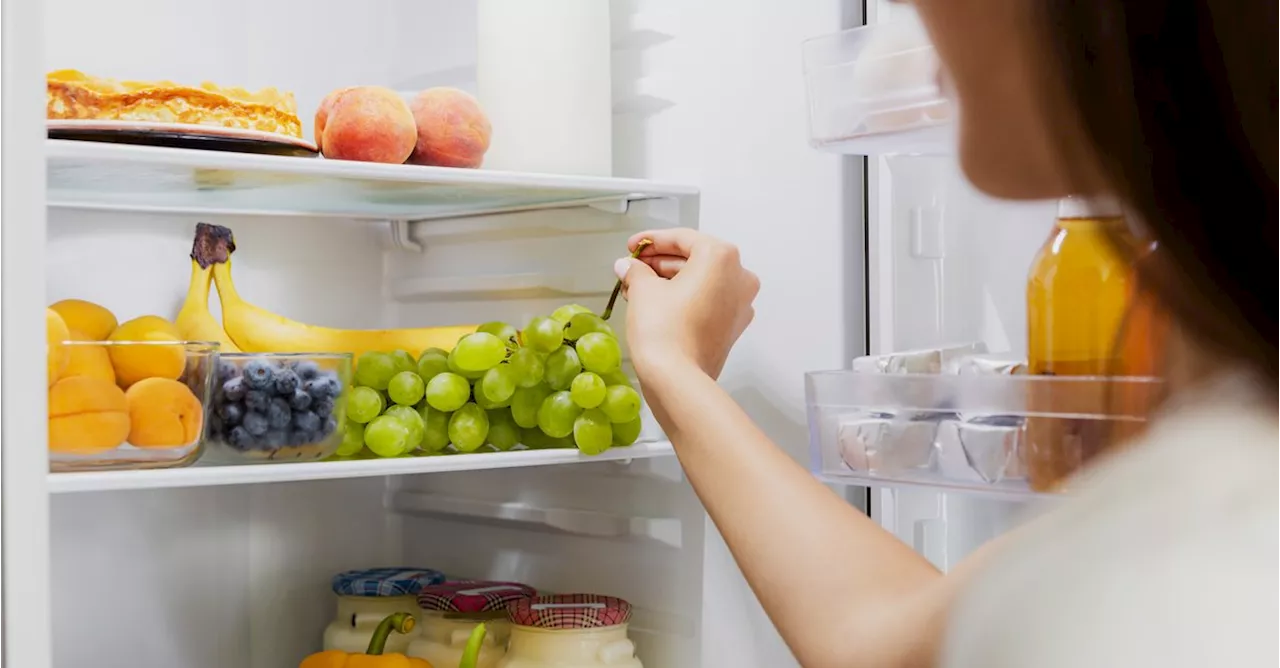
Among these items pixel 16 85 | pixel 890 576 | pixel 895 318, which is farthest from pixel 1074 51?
pixel 895 318

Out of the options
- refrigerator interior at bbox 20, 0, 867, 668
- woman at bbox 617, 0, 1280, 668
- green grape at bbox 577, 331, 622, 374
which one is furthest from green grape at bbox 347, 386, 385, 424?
woman at bbox 617, 0, 1280, 668

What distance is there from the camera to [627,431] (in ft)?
4.67

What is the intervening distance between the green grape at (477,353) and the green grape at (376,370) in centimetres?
7

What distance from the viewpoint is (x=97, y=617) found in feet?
5.15

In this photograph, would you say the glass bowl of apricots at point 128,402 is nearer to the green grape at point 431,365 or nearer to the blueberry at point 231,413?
the blueberry at point 231,413

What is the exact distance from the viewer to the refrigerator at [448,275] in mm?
1148

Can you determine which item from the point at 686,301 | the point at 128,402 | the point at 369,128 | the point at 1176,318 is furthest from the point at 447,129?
the point at 1176,318

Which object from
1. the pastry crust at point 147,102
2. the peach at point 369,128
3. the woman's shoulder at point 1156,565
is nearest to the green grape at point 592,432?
the peach at point 369,128

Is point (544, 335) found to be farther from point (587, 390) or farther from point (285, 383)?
point (285, 383)

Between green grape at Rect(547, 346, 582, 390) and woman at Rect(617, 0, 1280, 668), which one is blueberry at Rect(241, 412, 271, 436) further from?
woman at Rect(617, 0, 1280, 668)

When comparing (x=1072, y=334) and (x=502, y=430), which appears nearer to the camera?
(x=1072, y=334)

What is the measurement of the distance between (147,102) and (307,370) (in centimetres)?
27

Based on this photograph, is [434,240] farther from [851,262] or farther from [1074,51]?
[1074,51]

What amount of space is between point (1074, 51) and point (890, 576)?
478 mm
